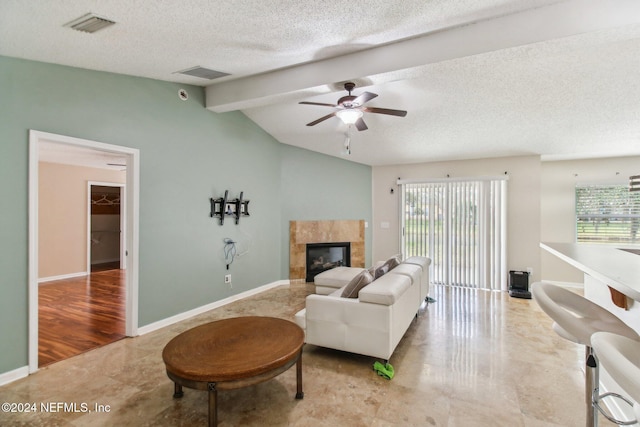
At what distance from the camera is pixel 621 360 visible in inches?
33.2

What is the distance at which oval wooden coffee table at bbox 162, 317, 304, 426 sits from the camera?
1.70 meters

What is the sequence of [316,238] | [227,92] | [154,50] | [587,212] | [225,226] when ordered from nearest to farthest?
[154,50], [227,92], [225,226], [587,212], [316,238]

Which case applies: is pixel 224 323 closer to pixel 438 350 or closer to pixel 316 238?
pixel 438 350

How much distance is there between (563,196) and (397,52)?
483 cm

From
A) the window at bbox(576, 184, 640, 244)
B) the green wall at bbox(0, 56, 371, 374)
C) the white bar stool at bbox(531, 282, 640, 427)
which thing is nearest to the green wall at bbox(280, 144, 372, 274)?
the green wall at bbox(0, 56, 371, 374)

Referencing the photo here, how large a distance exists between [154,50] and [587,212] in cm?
685

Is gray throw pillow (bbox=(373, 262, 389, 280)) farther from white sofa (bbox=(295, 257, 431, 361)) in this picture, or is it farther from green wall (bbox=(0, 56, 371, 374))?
green wall (bbox=(0, 56, 371, 374))

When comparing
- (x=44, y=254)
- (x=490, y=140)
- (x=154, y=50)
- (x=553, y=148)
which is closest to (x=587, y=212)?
(x=553, y=148)

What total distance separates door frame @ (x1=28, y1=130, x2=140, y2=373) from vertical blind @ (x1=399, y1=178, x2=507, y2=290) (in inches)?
185

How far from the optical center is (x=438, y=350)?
9.45ft

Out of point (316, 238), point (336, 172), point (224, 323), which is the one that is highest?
point (336, 172)

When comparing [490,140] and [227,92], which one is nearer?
[227,92]

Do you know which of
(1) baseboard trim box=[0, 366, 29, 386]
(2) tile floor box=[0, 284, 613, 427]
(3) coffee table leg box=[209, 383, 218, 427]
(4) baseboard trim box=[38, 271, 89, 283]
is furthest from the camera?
(4) baseboard trim box=[38, 271, 89, 283]

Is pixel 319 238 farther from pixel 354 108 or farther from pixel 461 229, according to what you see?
pixel 354 108
